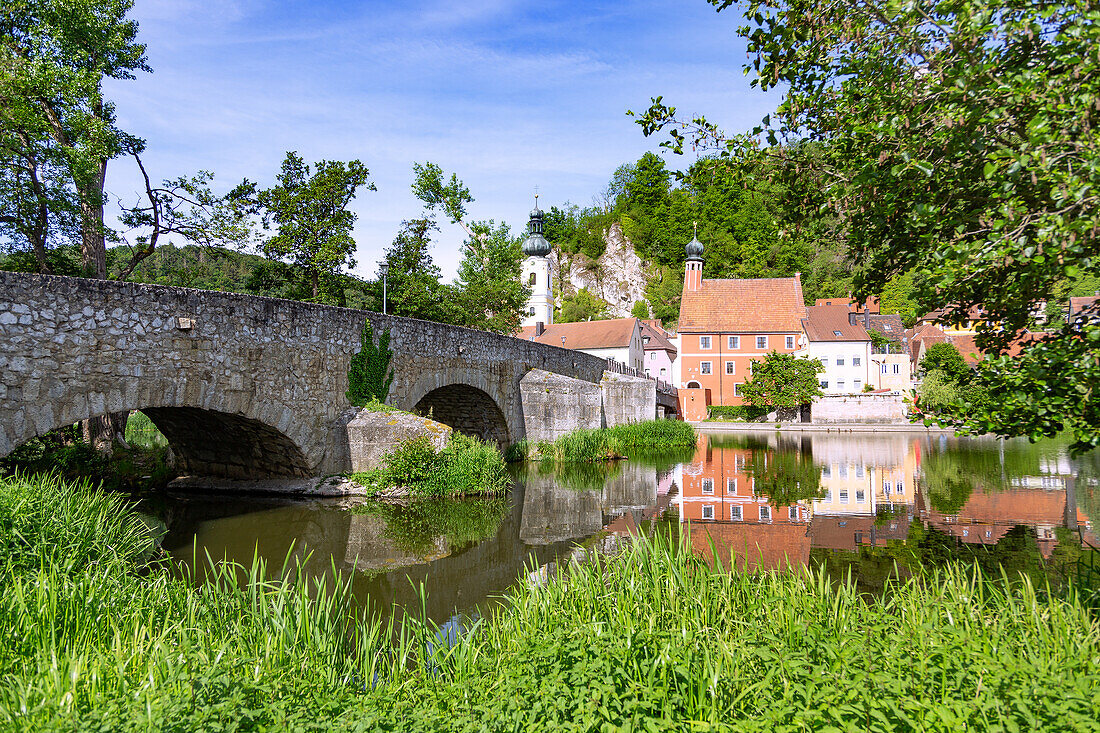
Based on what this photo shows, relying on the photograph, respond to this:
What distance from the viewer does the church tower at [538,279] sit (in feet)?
187

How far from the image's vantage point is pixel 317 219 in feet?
67.7

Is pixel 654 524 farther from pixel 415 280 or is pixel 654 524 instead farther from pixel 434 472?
pixel 415 280

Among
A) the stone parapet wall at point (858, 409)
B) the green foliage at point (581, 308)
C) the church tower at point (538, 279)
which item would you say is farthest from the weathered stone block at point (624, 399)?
the green foliage at point (581, 308)

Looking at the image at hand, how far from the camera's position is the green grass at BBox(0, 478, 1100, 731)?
2.40 m

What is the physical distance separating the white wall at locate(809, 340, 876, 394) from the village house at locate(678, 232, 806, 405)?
8.72 feet

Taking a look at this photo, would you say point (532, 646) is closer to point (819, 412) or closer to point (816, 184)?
point (816, 184)

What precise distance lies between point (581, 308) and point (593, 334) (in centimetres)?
2040

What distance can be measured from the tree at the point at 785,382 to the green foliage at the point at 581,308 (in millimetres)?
26526

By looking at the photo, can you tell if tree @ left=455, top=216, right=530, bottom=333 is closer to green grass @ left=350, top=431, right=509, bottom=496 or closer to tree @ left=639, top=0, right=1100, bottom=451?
green grass @ left=350, top=431, right=509, bottom=496

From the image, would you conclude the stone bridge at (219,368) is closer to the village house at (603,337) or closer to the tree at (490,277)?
the tree at (490,277)

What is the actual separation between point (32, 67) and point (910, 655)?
14546mm

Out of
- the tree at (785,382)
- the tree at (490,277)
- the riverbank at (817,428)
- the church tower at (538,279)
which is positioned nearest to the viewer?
the tree at (490,277)

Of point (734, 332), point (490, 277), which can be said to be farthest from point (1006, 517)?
point (734, 332)

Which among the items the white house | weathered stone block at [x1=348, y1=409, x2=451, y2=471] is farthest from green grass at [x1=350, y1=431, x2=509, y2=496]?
the white house
